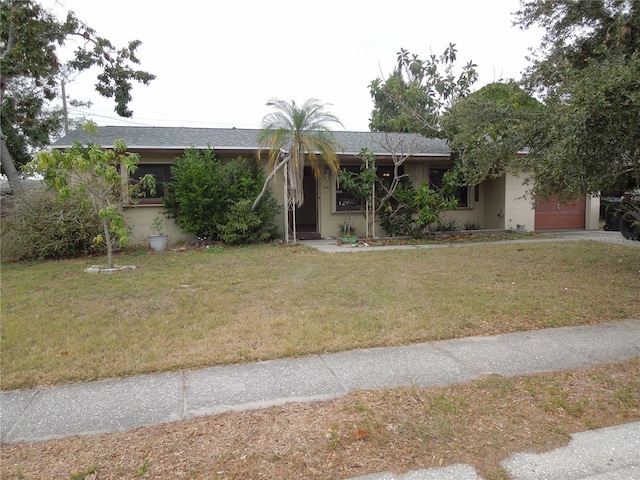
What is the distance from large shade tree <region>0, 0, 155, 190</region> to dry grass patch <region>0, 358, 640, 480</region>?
468 inches

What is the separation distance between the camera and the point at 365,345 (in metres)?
4.36

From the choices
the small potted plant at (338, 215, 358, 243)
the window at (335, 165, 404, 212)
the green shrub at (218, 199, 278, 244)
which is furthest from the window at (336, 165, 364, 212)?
the green shrub at (218, 199, 278, 244)

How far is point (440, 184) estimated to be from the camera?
1500 centimetres

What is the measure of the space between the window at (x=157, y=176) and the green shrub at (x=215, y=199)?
51 cm

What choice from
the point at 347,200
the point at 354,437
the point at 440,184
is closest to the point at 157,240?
the point at 347,200

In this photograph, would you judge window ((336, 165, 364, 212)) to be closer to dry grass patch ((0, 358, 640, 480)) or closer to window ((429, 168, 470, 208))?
window ((429, 168, 470, 208))

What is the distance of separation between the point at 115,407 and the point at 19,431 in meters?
0.61

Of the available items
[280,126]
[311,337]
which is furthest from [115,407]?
[280,126]

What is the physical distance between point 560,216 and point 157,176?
15048mm

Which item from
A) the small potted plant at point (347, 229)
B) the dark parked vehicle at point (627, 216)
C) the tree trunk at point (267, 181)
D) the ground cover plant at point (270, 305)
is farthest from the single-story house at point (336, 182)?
the ground cover plant at point (270, 305)

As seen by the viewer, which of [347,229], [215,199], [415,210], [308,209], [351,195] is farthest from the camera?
[308,209]

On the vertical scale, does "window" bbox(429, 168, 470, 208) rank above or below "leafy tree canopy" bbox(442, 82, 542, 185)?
below

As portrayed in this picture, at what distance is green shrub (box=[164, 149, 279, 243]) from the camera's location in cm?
1142

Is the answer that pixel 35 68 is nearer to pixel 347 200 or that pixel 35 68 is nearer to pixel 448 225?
pixel 347 200
